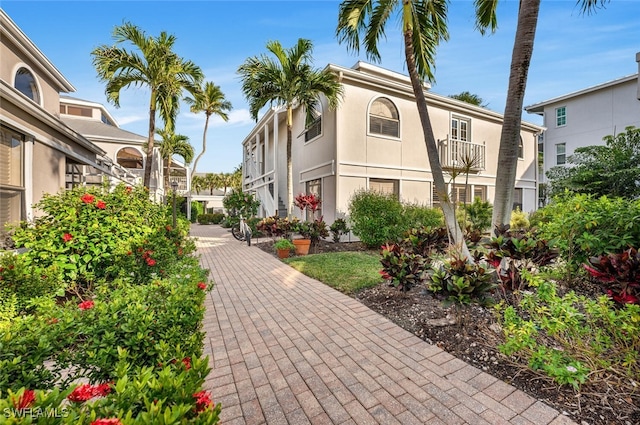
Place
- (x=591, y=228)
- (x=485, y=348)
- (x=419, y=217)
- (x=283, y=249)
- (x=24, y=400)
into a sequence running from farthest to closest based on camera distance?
(x=419, y=217) → (x=283, y=249) → (x=591, y=228) → (x=485, y=348) → (x=24, y=400)

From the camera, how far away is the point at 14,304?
8.65 feet

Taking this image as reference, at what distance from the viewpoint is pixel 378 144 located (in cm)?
1184

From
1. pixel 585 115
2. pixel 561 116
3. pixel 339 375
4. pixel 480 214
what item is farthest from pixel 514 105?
pixel 561 116

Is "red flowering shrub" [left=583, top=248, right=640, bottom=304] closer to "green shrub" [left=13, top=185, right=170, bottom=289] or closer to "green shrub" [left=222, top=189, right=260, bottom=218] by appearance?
"green shrub" [left=13, top=185, right=170, bottom=289]

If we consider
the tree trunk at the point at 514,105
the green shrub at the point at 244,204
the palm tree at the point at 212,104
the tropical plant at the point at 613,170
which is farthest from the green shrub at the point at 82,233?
the palm tree at the point at 212,104

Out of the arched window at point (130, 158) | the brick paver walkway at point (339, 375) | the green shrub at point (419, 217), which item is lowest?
the brick paver walkway at point (339, 375)

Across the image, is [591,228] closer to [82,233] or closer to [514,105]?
[514,105]

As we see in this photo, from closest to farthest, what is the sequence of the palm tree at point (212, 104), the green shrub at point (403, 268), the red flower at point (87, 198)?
1. the red flower at point (87, 198)
2. the green shrub at point (403, 268)
3. the palm tree at point (212, 104)

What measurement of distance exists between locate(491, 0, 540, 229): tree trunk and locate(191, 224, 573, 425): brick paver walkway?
3.20 metres

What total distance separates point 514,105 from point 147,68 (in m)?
12.0

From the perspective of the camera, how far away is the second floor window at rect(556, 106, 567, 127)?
20.8m

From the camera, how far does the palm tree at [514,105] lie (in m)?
5.00

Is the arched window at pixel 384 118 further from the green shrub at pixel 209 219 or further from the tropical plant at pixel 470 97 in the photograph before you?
the green shrub at pixel 209 219

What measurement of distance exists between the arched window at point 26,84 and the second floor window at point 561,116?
2970cm
